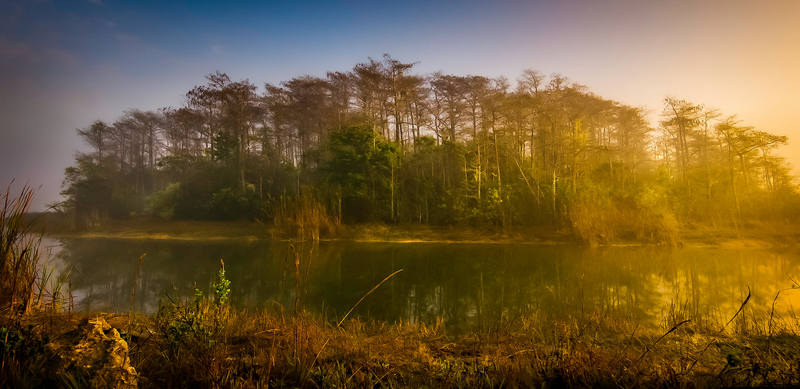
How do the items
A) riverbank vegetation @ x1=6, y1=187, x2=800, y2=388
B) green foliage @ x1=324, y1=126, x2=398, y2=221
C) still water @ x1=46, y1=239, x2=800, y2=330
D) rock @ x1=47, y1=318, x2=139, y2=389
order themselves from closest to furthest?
rock @ x1=47, y1=318, x2=139, y2=389, riverbank vegetation @ x1=6, y1=187, x2=800, y2=388, still water @ x1=46, y1=239, x2=800, y2=330, green foliage @ x1=324, y1=126, x2=398, y2=221

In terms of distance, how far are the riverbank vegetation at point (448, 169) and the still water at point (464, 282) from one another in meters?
4.79

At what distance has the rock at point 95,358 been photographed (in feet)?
7.70

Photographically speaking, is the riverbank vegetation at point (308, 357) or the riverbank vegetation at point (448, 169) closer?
the riverbank vegetation at point (308, 357)

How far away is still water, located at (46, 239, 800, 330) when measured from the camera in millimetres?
5980

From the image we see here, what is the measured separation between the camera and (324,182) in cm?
2116

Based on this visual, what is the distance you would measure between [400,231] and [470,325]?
46.2 ft

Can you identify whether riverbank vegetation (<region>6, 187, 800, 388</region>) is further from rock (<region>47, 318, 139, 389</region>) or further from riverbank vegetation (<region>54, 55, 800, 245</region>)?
riverbank vegetation (<region>54, 55, 800, 245</region>)

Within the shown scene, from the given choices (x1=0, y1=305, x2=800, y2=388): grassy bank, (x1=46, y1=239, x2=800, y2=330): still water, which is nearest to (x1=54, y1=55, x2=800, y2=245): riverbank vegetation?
(x1=46, y1=239, x2=800, y2=330): still water

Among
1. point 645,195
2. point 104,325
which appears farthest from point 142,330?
point 645,195

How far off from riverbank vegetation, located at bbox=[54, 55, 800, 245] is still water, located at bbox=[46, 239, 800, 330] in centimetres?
479

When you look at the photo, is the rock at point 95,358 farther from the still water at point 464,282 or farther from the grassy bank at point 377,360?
the still water at point 464,282

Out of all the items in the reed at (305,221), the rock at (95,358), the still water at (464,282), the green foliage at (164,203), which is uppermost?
the green foliage at (164,203)

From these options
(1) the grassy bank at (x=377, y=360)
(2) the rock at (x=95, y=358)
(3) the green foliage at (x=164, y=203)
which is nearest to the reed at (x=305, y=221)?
(3) the green foliage at (x=164, y=203)

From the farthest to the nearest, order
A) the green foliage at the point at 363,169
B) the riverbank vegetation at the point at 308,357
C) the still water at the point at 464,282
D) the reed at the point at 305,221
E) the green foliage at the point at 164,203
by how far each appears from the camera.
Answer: the green foliage at the point at 164,203, the green foliage at the point at 363,169, the reed at the point at 305,221, the still water at the point at 464,282, the riverbank vegetation at the point at 308,357
